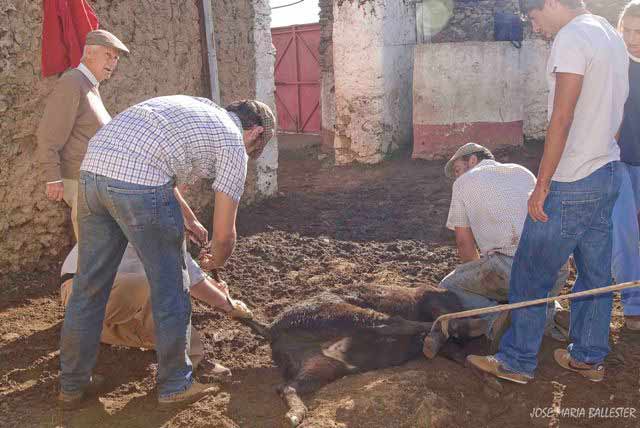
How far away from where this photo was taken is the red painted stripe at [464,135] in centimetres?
927

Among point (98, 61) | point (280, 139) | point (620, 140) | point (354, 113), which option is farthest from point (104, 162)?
point (280, 139)

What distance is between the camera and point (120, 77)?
5.27 metres

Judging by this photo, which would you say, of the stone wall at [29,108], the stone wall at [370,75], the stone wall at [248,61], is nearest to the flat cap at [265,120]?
the stone wall at [29,108]

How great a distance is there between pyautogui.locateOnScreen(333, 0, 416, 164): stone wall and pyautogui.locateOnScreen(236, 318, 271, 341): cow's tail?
588cm

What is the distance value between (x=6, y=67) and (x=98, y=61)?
3.27 feet

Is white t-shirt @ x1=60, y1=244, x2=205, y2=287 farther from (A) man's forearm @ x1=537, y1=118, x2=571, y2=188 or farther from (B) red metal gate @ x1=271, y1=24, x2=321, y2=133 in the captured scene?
(B) red metal gate @ x1=271, y1=24, x2=321, y2=133

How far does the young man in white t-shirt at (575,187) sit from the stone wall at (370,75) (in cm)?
649

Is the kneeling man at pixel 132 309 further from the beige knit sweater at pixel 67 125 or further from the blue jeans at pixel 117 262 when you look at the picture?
the beige knit sweater at pixel 67 125

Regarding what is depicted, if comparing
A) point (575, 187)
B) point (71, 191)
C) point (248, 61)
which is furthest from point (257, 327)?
point (248, 61)

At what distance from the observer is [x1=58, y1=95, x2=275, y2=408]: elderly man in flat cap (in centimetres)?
265

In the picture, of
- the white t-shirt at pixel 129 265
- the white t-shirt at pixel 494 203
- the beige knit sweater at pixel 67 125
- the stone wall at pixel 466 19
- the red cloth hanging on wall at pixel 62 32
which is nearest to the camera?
the white t-shirt at pixel 129 265

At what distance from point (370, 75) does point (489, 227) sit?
6005 millimetres

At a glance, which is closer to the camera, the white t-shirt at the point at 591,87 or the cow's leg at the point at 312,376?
the white t-shirt at the point at 591,87

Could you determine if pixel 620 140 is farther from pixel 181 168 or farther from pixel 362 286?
pixel 181 168
